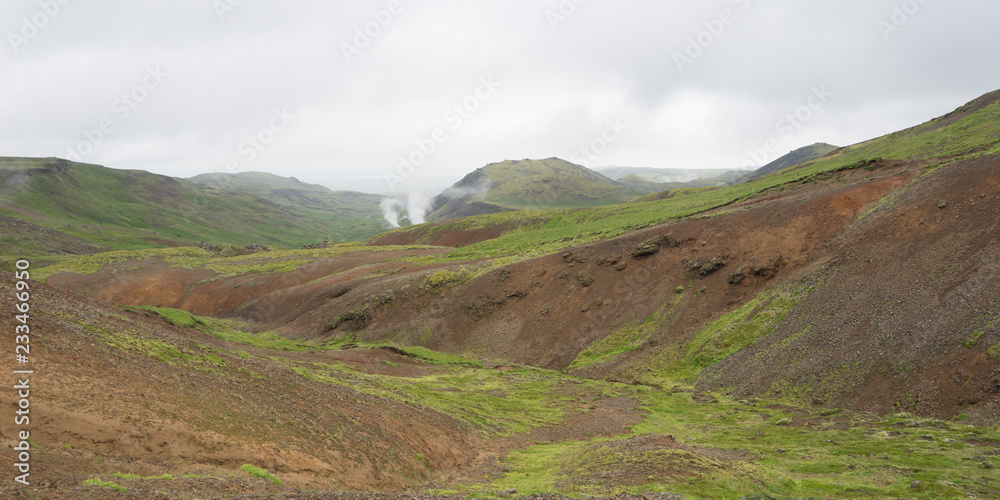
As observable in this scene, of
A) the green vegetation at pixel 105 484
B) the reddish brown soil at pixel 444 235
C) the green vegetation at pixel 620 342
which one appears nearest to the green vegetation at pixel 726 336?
the green vegetation at pixel 620 342

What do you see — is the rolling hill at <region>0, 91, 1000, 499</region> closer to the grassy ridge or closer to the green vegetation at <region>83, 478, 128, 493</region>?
the green vegetation at <region>83, 478, 128, 493</region>

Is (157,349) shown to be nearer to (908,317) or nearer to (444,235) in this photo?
(908,317)

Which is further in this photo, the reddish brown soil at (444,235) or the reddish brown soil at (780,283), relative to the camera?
the reddish brown soil at (444,235)

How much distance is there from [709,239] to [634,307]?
12591mm

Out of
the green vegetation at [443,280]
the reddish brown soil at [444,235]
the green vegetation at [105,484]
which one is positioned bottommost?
the green vegetation at [105,484]

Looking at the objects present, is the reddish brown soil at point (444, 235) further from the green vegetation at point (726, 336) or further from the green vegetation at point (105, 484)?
the green vegetation at point (105, 484)

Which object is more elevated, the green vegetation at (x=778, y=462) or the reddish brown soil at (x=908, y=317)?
the reddish brown soil at (x=908, y=317)

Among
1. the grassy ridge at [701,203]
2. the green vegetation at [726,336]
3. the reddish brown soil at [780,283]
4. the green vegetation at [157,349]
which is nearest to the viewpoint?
the green vegetation at [157,349]

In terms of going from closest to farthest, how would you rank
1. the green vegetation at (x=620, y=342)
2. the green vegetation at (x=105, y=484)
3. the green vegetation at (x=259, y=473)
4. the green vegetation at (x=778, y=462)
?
the green vegetation at (x=105, y=484), the green vegetation at (x=259, y=473), the green vegetation at (x=778, y=462), the green vegetation at (x=620, y=342)

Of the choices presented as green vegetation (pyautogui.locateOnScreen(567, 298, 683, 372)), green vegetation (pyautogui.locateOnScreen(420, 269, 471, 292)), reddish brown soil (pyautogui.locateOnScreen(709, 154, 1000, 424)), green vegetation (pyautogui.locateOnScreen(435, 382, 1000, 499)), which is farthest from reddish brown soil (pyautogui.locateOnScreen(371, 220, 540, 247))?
green vegetation (pyautogui.locateOnScreen(435, 382, 1000, 499))

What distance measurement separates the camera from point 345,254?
10144 cm

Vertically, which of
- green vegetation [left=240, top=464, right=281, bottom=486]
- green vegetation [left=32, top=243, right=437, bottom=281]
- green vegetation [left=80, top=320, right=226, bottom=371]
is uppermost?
green vegetation [left=32, top=243, right=437, bottom=281]

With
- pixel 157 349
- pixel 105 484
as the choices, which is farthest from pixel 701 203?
pixel 105 484

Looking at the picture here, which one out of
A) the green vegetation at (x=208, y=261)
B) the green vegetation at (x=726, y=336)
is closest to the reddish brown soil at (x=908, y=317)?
the green vegetation at (x=726, y=336)
